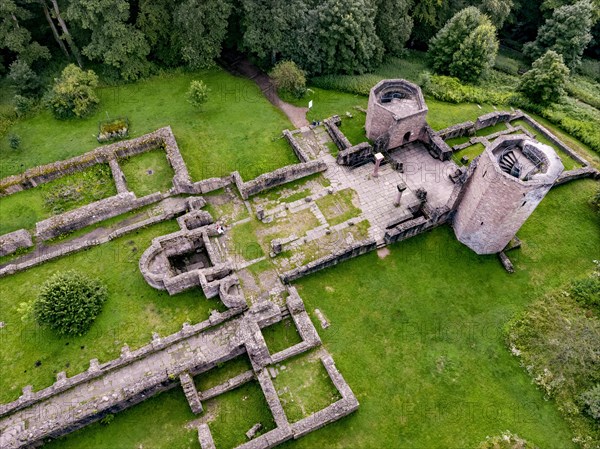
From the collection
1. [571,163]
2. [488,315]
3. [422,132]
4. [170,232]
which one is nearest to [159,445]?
[170,232]

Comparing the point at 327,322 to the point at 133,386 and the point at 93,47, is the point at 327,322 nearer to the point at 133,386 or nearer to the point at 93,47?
the point at 133,386

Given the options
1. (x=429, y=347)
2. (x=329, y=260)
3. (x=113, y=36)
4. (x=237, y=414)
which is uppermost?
(x=113, y=36)

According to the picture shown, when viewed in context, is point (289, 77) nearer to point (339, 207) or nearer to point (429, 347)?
point (339, 207)

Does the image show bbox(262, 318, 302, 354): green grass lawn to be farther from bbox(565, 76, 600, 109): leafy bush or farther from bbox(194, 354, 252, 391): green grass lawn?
bbox(565, 76, 600, 109): leafy bush

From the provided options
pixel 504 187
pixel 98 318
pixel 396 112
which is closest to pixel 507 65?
pixel 396 112

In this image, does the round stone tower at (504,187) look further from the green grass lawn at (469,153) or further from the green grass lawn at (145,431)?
the green grass lawn at (145,431)

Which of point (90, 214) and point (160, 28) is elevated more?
point (160, 28)

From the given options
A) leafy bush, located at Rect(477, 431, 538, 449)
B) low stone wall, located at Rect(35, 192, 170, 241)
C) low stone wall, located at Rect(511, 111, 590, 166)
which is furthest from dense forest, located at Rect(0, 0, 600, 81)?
leafy bush, located at Rect(477, 431, 538, 449)
